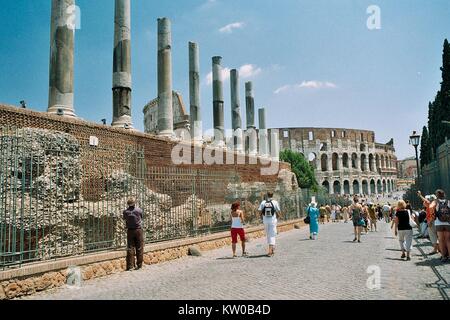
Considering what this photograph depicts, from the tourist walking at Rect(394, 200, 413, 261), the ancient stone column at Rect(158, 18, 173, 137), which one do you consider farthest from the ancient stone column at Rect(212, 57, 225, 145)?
the tourist walking at Rect(394, 200, 413, 261)

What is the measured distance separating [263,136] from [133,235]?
20.6 metres

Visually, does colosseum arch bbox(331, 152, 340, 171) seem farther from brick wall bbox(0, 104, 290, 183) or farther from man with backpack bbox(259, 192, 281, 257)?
man with backpack bbox(259, 192, 281, 257)

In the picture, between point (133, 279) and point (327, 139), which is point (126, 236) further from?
point (327, 139)

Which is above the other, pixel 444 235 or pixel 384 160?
pixel 384 160

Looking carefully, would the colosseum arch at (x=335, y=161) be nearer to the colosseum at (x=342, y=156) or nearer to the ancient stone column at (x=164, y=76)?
the colosseum at (x=342, y=156)

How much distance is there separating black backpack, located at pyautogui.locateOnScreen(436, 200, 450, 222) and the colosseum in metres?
58.4

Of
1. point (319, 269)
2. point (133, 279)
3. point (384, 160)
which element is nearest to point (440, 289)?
point (319, 269)

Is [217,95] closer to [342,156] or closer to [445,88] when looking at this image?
[445,88]

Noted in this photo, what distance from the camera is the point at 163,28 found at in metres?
16.0

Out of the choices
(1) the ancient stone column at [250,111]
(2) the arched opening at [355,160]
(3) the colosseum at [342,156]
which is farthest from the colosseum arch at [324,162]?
(1) the ancient stone column at [250,111]

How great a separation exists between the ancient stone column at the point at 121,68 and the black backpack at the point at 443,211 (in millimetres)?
9630

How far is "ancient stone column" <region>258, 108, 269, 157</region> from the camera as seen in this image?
26875 millimetres

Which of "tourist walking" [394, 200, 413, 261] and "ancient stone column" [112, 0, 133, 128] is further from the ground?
"ancient stone column" [112, 0, 133, 128]
